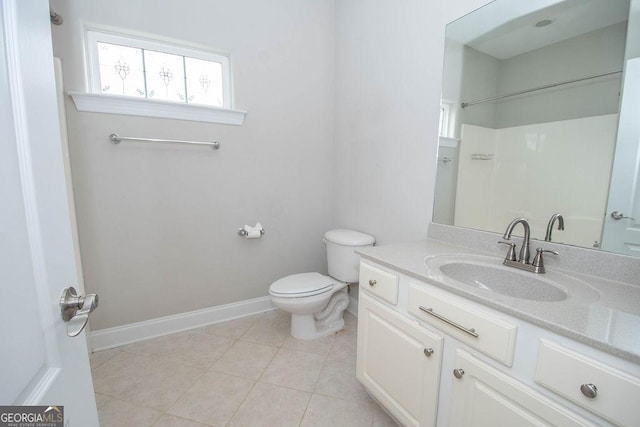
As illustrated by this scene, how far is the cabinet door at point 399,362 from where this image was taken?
978mm

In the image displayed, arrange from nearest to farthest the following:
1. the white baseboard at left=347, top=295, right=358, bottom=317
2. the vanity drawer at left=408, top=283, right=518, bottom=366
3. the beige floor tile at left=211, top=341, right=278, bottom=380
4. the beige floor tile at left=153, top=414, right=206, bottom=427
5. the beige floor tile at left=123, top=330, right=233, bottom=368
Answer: the vanity drawer at left=408, top=283, right=518, bottom=366 → the beige floor tile at left=153, top=414, right=206, bottom=427 → the beige floor tile at left=211, top=341, right=278, bottom=380 → the beige floor tile at left=123, top=330, right=233, bottom=368 → the white baseboard at left=347, top=295, right=358, bottom=317

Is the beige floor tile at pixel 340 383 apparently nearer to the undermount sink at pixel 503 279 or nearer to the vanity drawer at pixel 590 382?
the undermount sink at pixel 503 279

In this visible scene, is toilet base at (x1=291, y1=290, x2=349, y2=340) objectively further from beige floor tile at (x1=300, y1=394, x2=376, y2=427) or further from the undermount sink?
the undermount sink

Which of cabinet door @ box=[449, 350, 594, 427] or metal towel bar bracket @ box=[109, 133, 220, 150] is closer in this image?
cabinet door @ box=[449, 350, 594, 427]

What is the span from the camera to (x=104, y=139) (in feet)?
5.45

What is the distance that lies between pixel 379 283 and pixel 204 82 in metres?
1.86

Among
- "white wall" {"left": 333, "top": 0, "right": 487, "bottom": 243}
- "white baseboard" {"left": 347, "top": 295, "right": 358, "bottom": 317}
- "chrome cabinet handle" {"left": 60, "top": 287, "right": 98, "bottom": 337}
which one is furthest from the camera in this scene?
"white baseboard" {"left": 347, "top": 295, "right": 358, "bottom": 317}

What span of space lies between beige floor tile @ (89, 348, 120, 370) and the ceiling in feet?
9.08

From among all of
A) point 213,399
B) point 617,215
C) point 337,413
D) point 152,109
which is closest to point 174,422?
point 213,399

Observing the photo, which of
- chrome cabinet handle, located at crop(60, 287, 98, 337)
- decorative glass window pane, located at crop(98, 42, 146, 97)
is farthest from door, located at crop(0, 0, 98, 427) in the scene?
decorative glass window pane, located at crop(98, 42, 146, 97)

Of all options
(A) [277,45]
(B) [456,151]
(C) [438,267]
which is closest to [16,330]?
(C) [438,267]

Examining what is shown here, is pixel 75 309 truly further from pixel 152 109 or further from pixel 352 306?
pixel 352 306

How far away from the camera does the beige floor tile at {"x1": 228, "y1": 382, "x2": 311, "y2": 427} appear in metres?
1.28

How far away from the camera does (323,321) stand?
80.2 inches
